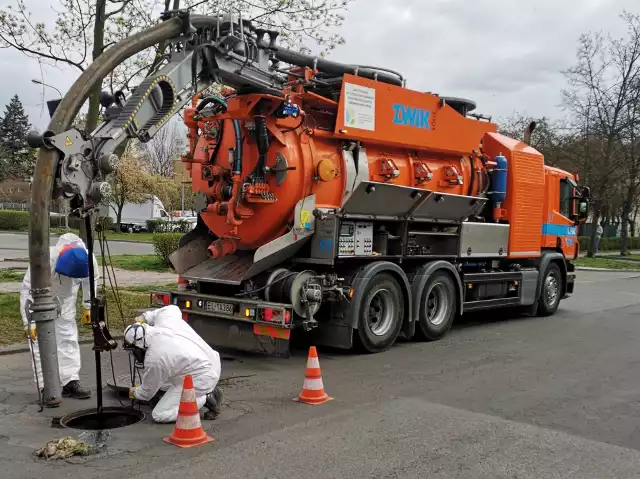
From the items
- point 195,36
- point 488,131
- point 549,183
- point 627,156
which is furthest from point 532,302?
point 627,156

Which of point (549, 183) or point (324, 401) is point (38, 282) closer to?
point (324, 401)

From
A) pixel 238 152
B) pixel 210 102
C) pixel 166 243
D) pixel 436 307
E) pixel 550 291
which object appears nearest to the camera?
pixel 238 152

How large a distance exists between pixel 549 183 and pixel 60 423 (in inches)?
401

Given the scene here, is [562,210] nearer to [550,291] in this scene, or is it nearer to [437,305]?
[550,291]

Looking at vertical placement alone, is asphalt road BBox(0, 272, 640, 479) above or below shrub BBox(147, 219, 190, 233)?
below

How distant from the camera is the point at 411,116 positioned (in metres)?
9.13

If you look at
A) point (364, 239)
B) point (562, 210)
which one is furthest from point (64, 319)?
point (562, 210)

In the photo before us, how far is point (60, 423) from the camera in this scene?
538 cm

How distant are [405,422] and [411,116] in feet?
16.0

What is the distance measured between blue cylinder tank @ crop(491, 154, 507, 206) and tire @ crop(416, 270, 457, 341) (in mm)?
2044

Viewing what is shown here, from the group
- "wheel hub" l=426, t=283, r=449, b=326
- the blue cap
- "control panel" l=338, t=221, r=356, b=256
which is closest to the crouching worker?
the blue cap

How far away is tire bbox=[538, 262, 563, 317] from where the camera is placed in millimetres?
12703

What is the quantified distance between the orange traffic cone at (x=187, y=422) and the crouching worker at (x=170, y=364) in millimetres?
495

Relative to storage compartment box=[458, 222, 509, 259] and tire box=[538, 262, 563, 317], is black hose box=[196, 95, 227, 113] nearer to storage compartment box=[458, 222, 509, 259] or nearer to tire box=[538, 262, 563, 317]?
storage compartment box=[458, 222, 509, 259]
